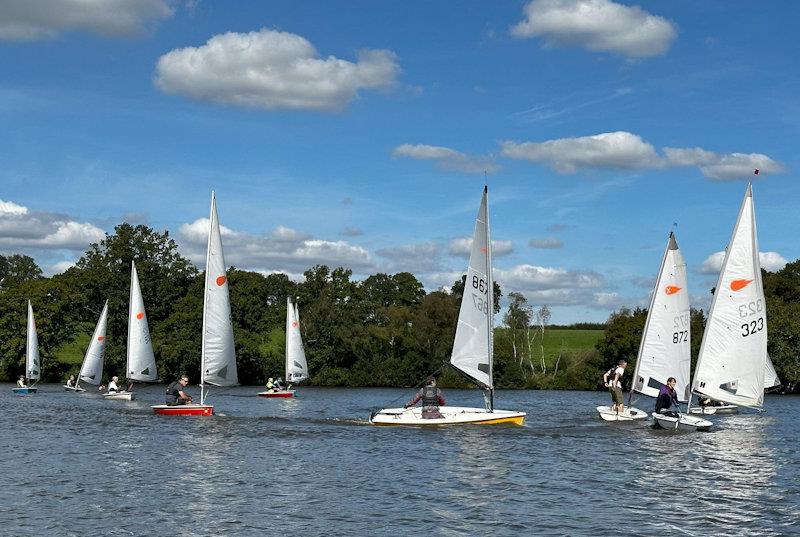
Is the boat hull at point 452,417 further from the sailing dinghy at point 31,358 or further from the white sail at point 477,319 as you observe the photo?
the sailing dinghy at point 31,358

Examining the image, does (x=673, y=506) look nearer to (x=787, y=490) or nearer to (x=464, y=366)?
(x=787, y=490)

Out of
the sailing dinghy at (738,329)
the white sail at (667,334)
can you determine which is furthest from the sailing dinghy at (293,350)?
the sailing dinghy at (738,329)

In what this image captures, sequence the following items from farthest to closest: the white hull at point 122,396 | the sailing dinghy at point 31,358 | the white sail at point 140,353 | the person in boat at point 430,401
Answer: the sailing dinghy at point 31,358, the white sail at point 140,353, the white hull at point 122,396, the person in boat at point 430,401

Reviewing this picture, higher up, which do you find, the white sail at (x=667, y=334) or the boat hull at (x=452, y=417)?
the white sail at (x=667, y=334)

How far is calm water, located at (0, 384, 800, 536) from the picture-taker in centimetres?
2173

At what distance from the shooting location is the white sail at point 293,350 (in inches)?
3236

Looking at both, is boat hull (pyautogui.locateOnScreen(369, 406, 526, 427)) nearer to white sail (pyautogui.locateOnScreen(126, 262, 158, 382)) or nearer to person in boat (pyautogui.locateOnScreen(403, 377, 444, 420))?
person in boat (pyautogui.locateOnScreen(403, 377, 444, 420))

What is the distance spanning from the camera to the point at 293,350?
274ft

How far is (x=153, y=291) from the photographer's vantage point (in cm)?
10744

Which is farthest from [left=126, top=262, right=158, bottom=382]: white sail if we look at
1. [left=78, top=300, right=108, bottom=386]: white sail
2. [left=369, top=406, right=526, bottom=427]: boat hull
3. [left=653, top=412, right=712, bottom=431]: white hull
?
[left=653, top=412, right=712, bottom=431]: white hull

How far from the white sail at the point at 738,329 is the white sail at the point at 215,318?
69.5 ft

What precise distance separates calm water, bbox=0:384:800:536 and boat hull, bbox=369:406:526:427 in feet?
1.79

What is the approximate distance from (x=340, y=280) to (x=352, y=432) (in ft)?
239

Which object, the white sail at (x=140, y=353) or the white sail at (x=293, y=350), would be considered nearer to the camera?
the white sail at (x=140, y=353)
